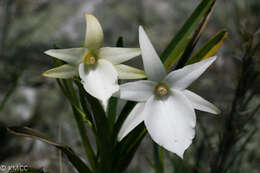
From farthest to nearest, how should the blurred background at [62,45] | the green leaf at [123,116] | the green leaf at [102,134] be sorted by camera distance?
the blurred background at [62,45]
the green leaf at [123,116]
the green leaf at [102,134]

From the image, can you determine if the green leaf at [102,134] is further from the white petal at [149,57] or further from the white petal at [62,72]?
the white petal at [149,57]

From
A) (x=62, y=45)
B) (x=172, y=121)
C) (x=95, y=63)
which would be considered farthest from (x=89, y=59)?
(x=62, y=45)

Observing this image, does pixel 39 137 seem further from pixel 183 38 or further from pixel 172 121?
pixel 183 38

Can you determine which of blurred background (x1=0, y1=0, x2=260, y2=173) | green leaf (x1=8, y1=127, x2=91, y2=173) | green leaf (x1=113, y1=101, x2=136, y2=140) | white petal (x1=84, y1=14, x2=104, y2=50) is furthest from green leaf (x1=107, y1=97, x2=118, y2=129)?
blurred background (x1=0, y1=0, x2=260, y2=173)

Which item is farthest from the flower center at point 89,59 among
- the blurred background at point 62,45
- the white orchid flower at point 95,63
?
the blurred background at point 62,45

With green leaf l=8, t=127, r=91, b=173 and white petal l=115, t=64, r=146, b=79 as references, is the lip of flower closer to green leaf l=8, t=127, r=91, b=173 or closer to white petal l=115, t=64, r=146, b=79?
white petal l=115, t=64, r=146, b=79
